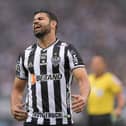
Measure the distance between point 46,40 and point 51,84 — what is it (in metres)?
0.43

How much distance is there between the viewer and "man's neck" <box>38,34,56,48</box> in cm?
608

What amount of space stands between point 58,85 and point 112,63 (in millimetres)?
10718

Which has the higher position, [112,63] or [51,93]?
[112,63]

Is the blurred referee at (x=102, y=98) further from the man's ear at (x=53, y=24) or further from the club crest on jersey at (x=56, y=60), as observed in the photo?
the club crest on jersey at (x=56, y=60)

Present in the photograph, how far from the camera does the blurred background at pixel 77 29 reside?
16859 mm

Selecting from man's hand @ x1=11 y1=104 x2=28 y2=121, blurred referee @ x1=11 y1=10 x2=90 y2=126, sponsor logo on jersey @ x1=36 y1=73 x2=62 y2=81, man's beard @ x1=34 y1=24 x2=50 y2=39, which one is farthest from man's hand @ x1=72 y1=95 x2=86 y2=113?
man's beard @ x1=34 y1=24 x2=50 y2=39

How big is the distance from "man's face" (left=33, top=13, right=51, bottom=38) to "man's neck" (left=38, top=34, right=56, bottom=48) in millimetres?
60

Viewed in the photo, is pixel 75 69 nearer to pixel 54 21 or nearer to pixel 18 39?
pixel 54 21

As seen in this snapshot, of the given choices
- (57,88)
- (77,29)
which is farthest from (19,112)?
(77,29)

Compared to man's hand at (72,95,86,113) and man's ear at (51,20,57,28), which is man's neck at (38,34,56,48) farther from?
man's hand at (72,95,86,113)

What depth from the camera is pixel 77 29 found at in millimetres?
18281

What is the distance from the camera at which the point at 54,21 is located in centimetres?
611

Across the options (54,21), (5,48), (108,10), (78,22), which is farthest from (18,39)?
(54,21)

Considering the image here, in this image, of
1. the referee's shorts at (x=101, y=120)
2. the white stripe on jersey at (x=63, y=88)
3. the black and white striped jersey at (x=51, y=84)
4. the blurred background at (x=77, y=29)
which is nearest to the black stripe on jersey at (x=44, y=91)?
the black and white striped jersey at (x=51, y=84)
